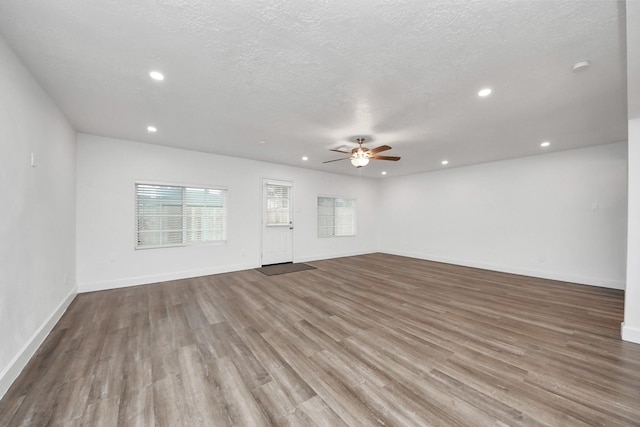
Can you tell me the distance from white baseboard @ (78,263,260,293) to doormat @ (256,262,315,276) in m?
0.45

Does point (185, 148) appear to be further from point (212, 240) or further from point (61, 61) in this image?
point (61, 61)

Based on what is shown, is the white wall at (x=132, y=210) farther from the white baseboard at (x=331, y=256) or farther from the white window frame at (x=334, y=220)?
the white window frame at (x=334, y=220)

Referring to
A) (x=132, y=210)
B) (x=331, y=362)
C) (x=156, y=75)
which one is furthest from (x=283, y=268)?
(x=156, y=75)

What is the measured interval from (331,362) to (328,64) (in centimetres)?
266

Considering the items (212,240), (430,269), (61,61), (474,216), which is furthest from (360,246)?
(61,61)

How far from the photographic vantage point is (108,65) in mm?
2125

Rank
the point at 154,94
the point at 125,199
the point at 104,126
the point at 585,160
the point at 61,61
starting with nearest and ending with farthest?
the point at 61,61 → the point at 154,94 → the point at 104,126 → the point at 125,199 → the point at 585,160

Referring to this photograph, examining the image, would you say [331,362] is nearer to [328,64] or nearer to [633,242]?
[328,64]

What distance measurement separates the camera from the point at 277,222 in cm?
623

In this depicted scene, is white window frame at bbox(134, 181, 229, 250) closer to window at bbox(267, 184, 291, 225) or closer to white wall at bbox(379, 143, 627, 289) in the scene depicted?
window at bbox(267, 184, 291, 225)

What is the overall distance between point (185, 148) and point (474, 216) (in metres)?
7.03

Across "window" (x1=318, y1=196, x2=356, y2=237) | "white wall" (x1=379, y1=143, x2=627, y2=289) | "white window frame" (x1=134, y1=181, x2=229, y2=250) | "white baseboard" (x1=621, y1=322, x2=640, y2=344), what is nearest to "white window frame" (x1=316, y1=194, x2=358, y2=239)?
"window" (x1=318, y1=196, x2=356, y2=237)

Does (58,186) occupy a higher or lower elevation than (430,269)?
A: higher

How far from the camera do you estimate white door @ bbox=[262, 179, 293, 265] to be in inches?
234
